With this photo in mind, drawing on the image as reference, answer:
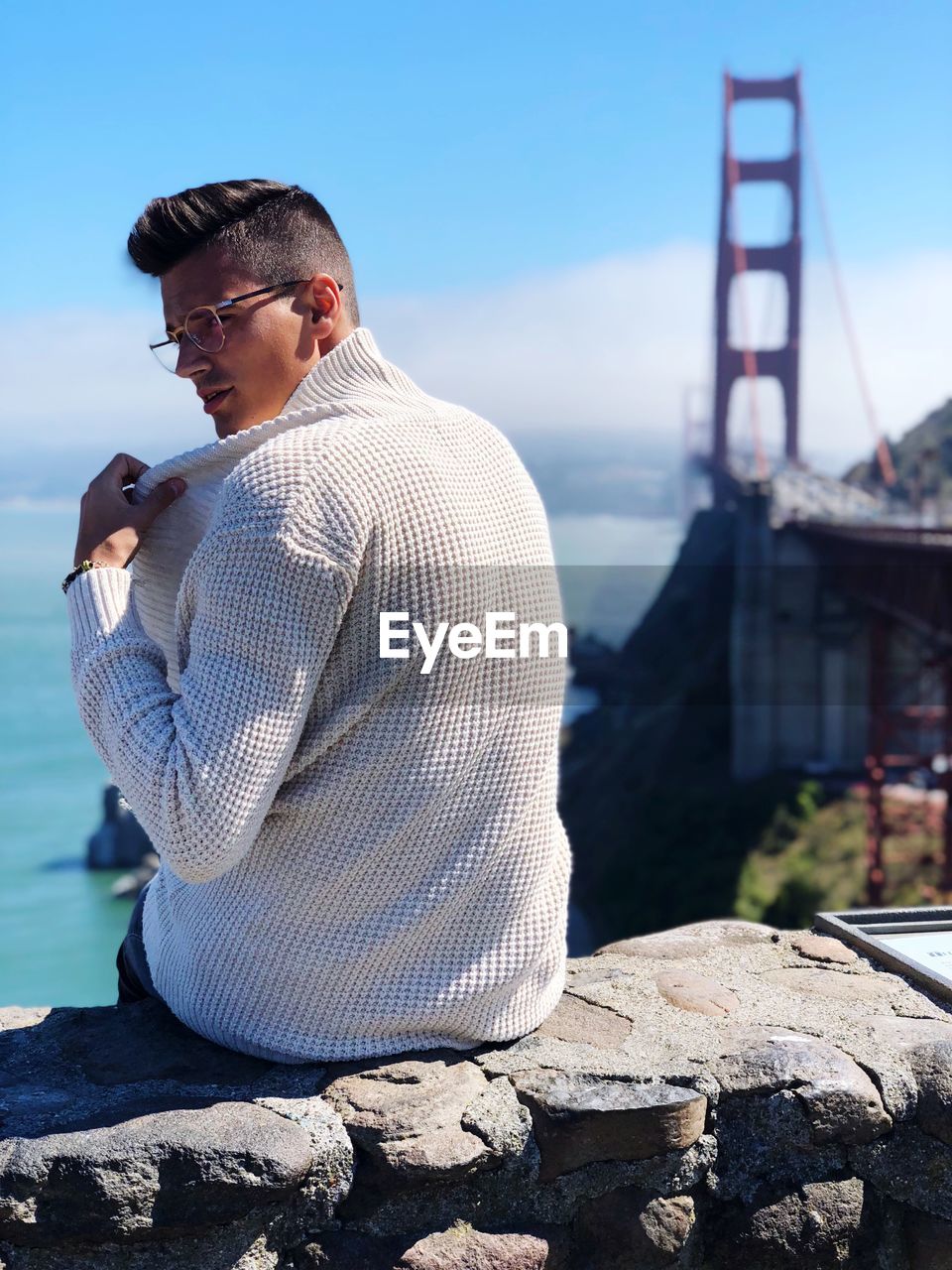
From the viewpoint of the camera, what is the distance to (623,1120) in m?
1.29

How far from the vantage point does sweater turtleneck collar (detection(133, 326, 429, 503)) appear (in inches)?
50.3

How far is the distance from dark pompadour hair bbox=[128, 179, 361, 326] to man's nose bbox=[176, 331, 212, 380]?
0.25ft

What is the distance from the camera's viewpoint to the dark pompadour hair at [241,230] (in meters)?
1.32

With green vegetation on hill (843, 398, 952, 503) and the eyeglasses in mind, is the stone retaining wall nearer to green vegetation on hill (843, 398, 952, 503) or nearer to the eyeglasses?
the eyeglasses

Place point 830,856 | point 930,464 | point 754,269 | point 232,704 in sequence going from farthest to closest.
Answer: point 754,269
point 930,464
point 830,856
point 232,704

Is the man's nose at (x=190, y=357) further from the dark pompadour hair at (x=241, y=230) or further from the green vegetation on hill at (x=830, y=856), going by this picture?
the green vegetation on hill at (x=830, y=856)

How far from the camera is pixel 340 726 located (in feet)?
3.97

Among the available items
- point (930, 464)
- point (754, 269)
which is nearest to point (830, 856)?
point (930, 464)

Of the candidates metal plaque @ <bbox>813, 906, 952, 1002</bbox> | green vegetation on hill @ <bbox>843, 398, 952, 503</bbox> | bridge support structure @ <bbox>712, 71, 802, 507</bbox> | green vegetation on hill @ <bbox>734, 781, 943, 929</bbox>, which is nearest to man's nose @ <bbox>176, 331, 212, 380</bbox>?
metal plaque @ <bbox>813, 906, 952, 1002</bbox>

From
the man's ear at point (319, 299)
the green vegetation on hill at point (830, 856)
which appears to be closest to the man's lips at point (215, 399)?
the man's ear at point (319, 299)

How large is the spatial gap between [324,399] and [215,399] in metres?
0.13

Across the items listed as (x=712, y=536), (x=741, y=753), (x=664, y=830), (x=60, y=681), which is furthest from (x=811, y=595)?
(x=60, y=681)

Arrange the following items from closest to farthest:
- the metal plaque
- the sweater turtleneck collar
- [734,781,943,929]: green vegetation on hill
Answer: the sweater turtleneck collar
the metal plaque
[734,781,943,929]: green vegetation on hill

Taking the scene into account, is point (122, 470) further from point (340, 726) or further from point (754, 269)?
point (754, 269)
